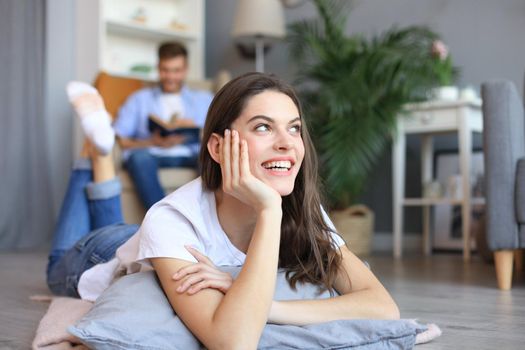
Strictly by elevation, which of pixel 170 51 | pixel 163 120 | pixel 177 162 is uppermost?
pixel 170 51

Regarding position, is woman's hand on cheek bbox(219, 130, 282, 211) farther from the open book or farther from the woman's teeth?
the open book

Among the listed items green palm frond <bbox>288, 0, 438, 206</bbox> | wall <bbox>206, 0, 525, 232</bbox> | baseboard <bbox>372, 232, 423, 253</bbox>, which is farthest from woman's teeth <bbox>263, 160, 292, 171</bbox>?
baseboard <bbox>372, 232, 423, 253</bbox>

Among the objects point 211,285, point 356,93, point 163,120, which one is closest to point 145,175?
point 163,120

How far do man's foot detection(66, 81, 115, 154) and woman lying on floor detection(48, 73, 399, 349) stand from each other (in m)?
0.77

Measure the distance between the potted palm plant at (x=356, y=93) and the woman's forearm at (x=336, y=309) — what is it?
211 cm

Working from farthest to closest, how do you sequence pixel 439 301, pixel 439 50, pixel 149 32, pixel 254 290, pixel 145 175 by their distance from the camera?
1. pixel 149 32
2. pixel 439 50
3. pixel 145 175
4. pixel 439 301
5. pixel 254 290

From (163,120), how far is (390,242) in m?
1.55

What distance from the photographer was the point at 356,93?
360cm

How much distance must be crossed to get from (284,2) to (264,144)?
140 inches

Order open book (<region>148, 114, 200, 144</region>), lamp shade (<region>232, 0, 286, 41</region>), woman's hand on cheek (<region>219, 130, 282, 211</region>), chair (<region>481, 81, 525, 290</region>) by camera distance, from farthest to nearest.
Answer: lamp shade (<region>232, 0, 286, 41</region>)
open book (<region>148, 114, 200, 144</region>)
chair (<region>481, 81, 525, 290</region>)
woman's hand on cheek (<region>219, 130, 282, 211</region>)

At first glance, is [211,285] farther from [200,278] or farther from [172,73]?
[172,73]

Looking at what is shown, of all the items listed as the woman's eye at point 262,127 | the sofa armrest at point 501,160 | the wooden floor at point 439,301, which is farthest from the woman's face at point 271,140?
the sofa armrest at point 501,160

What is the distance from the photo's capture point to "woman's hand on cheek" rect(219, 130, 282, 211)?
120cm

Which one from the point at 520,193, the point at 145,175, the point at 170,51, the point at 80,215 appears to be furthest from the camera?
the point at 170,51
